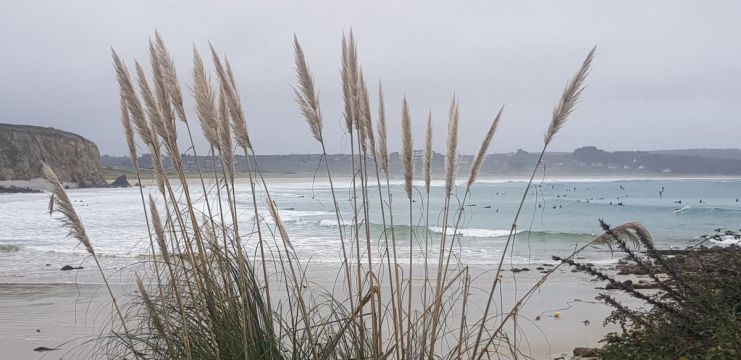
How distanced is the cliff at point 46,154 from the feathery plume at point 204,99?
5603 cm

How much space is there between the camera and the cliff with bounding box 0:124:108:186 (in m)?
55.7

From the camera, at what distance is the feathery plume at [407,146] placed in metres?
2.69

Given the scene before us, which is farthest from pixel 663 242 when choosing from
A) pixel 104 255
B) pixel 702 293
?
pixel 702 293

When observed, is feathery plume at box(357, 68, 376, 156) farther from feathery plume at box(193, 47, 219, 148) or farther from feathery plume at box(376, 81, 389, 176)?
feathery plume at box(193, 47, 219, 148)

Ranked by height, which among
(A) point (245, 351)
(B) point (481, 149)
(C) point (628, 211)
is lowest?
(C) point (628, 211)

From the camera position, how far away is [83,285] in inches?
368

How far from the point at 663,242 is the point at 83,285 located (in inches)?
507

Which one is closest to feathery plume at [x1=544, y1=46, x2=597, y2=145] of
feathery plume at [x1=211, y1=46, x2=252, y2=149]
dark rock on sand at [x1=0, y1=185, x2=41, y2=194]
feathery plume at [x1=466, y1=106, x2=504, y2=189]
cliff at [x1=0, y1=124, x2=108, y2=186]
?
feathery plume at [x1=466, y1=106, x2=504, y2=189]

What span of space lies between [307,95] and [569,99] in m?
Result: 0.97

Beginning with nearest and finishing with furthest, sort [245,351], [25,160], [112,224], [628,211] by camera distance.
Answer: [245,351]
[112,224]
[628,211]
[25,160]

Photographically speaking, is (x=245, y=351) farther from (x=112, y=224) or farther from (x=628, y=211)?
(x=628, y=211)

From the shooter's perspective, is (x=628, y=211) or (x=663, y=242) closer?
(x=663, y=242)

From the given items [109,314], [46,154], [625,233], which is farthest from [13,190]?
[625,233]

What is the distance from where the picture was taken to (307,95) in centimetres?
250
